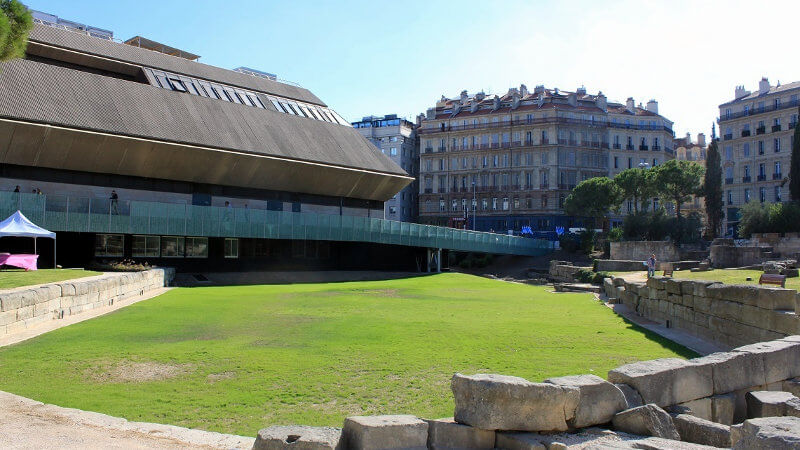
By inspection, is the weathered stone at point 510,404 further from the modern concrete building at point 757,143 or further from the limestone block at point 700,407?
the modern concrete building at point 757,143

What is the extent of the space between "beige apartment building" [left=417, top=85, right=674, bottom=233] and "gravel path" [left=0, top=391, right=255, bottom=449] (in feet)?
267

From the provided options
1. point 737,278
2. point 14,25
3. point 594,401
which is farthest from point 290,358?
point 737,278

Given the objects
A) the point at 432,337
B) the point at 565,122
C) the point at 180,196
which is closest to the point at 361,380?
the point at 432,337

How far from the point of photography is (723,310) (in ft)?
53.1

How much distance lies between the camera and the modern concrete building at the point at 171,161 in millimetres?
37375

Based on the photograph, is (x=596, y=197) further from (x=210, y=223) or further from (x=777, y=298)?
(x=777, y=298)

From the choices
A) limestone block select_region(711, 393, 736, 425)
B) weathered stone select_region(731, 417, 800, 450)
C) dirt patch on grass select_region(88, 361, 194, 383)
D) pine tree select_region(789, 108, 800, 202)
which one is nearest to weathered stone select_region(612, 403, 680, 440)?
weathered stone select_region(731, 417, 800, 450)

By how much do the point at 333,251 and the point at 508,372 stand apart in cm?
4114

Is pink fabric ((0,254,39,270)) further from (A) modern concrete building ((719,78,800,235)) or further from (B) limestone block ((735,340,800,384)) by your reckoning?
(A) modern concrete building ((719,78,800,235))

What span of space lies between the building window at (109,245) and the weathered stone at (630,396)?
3644 centimetres

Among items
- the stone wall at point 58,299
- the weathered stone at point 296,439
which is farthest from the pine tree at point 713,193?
the weathered stone at point 296,439

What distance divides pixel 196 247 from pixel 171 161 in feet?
19.7

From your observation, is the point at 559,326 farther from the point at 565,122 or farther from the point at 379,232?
the point at 565,122

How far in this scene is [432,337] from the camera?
50.9 ft
